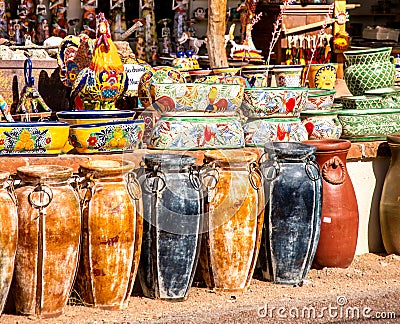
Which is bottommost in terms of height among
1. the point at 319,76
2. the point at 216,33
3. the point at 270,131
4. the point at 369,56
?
the point at 270,131

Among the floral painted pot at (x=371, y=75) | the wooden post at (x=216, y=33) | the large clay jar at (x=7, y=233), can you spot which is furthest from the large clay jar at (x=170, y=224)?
the wooden post at (x=216, y=33)

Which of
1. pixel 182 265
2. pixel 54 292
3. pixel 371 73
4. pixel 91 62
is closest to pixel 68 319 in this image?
pixel 54 292

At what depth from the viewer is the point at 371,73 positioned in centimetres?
553

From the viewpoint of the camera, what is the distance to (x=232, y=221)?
13.2 ft

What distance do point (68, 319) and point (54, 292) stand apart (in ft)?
0.47

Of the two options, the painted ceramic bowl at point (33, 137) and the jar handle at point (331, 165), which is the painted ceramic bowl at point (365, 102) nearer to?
the jar handle at point (331, 165)

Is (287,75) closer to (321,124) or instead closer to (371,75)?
(371,75)

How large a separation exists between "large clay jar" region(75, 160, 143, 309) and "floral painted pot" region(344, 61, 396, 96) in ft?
7.68

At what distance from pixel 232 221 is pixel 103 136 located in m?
0.80

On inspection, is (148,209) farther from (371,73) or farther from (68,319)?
(371,73)

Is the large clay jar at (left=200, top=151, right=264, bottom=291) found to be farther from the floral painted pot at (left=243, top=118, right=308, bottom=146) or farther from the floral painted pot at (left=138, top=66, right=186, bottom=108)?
the floral painted pot at (left=138, top=66, right=186, bottom=108)

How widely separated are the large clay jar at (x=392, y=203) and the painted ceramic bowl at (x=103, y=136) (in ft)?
5.28

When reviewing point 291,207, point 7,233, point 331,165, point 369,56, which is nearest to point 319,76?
point 369,56

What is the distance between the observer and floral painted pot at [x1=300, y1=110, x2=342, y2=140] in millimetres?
4844
